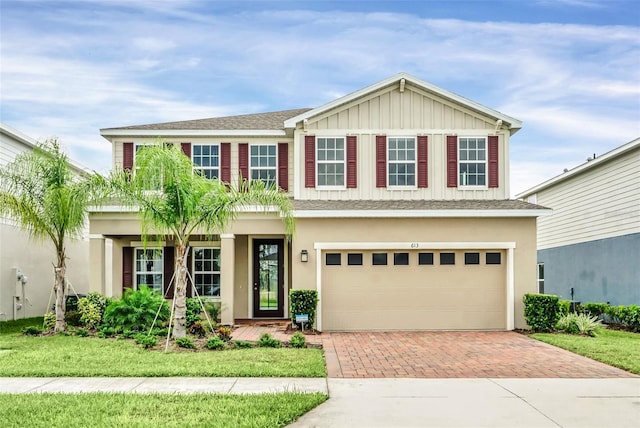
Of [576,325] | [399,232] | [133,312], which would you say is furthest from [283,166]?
[576,325]

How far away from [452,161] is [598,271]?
7141 mm

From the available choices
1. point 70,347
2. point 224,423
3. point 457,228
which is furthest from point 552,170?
point 224,423

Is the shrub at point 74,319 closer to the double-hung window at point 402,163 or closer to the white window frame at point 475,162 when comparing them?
the double-hung window at point 402,163

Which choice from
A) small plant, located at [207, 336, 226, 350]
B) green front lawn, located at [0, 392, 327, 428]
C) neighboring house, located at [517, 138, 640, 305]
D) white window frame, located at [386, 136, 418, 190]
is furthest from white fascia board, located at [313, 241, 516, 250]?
green front lawn, located at [0, 392, 327, 428]

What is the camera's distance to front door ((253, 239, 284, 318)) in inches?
734

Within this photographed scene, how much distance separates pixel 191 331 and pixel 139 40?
7.74 metres

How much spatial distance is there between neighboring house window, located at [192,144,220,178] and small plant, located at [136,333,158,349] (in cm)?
654

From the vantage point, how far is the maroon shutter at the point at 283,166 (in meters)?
18.6

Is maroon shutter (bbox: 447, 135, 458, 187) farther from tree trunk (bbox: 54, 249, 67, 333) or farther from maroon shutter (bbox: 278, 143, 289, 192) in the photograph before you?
tree trunk (bbox: 54, 249, 67, 333)

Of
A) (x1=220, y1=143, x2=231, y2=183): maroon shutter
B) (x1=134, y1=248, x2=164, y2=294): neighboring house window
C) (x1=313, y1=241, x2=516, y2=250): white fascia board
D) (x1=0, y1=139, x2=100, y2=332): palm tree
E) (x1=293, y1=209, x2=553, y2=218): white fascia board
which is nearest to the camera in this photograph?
(x1=0, y1=139, x2=100, y2=332): palm tree

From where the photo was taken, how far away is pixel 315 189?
57.1ft

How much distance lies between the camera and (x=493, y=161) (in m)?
17.5

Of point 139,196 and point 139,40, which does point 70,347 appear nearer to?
point 139,196

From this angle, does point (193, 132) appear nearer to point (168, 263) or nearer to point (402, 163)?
point (168, 263)
